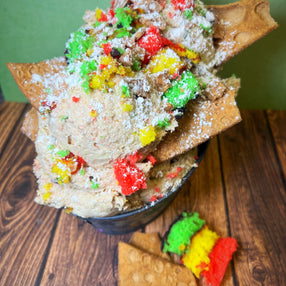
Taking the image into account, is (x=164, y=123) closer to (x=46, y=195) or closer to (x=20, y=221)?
(x=46, y=195)

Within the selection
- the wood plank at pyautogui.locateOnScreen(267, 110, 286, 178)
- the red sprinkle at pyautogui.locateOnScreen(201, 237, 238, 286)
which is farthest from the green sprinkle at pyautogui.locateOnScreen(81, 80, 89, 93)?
the wood plank at pyautogui.locateOnScreen(267, 110, 286, 178)

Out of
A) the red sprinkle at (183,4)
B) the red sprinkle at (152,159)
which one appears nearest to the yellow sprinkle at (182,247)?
the red sprinkle at (152,159)

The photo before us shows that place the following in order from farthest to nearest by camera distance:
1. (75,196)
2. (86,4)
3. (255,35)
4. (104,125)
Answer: (86,4) → (255,35) → (75,196) → (104,125)

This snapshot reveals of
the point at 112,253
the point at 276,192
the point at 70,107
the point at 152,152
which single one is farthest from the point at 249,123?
the point at 70,107

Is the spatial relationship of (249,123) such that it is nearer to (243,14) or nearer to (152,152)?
(243,14)

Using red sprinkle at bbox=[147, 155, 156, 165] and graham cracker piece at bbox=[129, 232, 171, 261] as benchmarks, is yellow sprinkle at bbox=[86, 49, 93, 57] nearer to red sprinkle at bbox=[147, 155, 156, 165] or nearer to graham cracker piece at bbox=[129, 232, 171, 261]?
red sprinkle at bbox=[147, 155, 156, 165]
